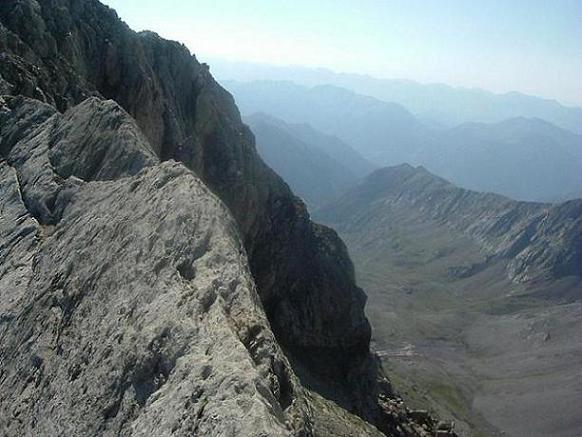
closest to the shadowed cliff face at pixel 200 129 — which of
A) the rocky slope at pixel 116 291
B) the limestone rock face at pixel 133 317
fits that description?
the rocky slope at pixel 116 291

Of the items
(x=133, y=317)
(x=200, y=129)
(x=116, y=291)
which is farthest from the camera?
(x=200, y=129)

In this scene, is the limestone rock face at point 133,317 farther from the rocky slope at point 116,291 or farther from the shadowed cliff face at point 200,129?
the shadowed cliff face at point 200,129

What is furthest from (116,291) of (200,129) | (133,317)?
(200,129)

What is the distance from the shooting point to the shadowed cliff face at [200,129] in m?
71.6

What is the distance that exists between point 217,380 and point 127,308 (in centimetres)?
716

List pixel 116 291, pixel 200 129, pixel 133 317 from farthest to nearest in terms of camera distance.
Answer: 1. pixel 200 129
2. pixel 116 291
3. pixel 133 317

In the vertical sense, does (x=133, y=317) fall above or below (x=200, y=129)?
above

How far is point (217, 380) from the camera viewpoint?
58.3 ft

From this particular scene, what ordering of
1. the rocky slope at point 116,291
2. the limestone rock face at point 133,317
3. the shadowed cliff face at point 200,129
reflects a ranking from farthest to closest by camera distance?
the shadowed cliff face at point 200,129 → the rocky slope at point 116,291 → the limestone rock face at point 133,317

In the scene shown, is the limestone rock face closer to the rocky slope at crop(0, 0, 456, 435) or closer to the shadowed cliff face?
the rocky slope at crop(0, 0, 456, 435)

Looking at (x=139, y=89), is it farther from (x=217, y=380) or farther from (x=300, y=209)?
(x=217, y=380)

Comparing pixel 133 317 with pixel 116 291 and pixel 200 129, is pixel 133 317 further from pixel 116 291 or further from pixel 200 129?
pixel 200 129

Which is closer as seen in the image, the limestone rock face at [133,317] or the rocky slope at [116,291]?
the limestone rock face at [133,317]

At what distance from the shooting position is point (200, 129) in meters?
98.9
